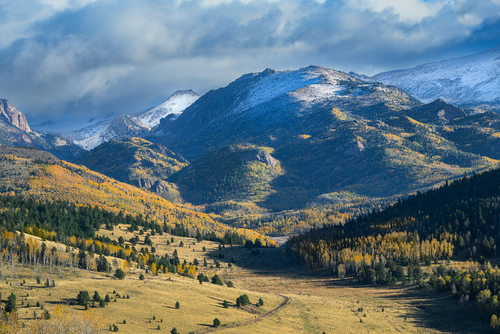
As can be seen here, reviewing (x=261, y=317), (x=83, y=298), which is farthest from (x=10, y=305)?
(x=261, y=317)

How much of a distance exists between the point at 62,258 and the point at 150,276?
30639 millimetres

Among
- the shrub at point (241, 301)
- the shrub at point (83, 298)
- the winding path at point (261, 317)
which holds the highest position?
the shrub at point (83, 298)

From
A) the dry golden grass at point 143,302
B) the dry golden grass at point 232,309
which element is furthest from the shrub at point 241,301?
the dry golden grass at point 232,309

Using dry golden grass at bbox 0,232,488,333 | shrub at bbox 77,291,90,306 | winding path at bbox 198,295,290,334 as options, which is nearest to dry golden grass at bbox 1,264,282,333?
dry golden grass at bbox 0,232,488,333

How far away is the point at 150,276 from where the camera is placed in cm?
18575

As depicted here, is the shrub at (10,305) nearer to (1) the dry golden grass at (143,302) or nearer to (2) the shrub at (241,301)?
(1) the dry golden grass at (143,302)

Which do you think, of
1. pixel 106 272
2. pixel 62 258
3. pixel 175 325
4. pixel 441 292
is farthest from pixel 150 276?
pixel 441 292

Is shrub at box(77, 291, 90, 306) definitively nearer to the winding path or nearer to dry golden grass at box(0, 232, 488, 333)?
dry golden grass at box(0, 232, 488, 333)

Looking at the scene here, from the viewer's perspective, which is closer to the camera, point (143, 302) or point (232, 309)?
point (143, 302)

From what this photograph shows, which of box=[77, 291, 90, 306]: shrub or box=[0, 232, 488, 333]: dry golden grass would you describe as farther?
box=[77, 291, 90, 306]: shrub

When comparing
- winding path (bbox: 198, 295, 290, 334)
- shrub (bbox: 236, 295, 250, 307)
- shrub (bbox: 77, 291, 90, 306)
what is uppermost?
shrub (bbox: 77, 291, 90, 306)

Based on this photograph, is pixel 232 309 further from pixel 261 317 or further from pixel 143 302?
pixel 143 302

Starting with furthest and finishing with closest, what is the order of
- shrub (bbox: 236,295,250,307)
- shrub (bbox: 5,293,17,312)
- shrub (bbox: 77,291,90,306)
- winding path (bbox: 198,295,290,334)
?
shrub (bbox: 236,295,250,307)
winding path (bbox: 198,295,290,334)
shrub (bbox: 77,291,90,306)
shrub (bbox: 5,293,17,312)

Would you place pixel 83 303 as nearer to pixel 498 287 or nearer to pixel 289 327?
pixel 289 327
